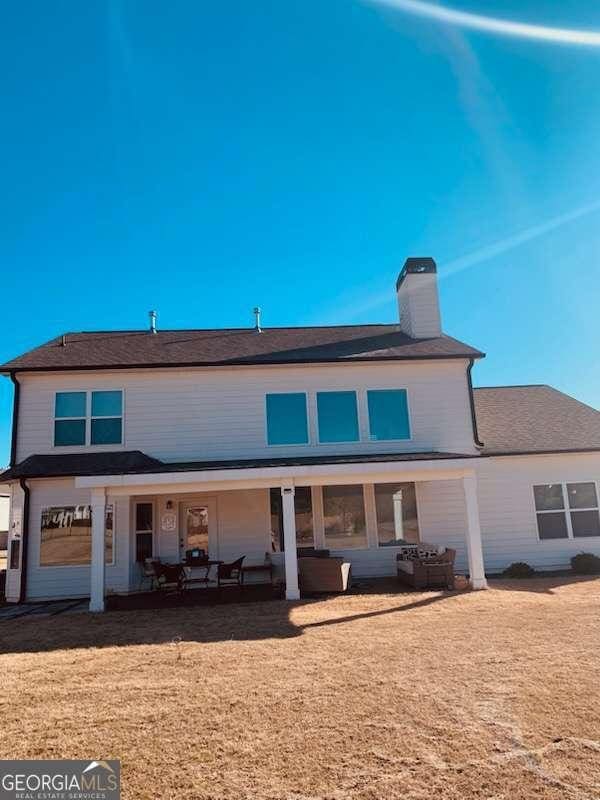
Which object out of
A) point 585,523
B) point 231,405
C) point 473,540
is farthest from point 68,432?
point 585,523

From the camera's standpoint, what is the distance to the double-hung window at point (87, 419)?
13859 millimetres

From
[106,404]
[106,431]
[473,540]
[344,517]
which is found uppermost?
[106,404]

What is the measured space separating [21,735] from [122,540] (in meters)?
8.68

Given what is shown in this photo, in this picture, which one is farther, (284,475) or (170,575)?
(170,575)

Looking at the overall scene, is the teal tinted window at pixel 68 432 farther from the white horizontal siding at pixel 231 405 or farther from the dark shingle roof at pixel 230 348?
the dark shingle roof at pixel 230 348

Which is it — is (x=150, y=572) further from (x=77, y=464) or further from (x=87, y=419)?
(x=87, y=419)

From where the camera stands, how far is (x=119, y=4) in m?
9.01

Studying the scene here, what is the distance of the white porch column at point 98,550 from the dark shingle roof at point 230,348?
423 cm

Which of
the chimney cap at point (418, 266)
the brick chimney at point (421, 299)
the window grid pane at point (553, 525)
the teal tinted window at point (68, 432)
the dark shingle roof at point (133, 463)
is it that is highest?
the chimney cap at point (418, 266)

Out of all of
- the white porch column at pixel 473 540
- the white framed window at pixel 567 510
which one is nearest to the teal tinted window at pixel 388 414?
the white porch column at pixel 473 540

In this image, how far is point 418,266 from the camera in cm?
1673

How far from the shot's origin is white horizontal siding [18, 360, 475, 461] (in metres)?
13.9

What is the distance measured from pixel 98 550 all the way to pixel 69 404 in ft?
15.7

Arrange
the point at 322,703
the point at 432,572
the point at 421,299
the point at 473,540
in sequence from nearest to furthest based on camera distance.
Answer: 1. the point at 322,703
2. the point at 473,540
3. the point at 432,572
4. the point at 421,299
